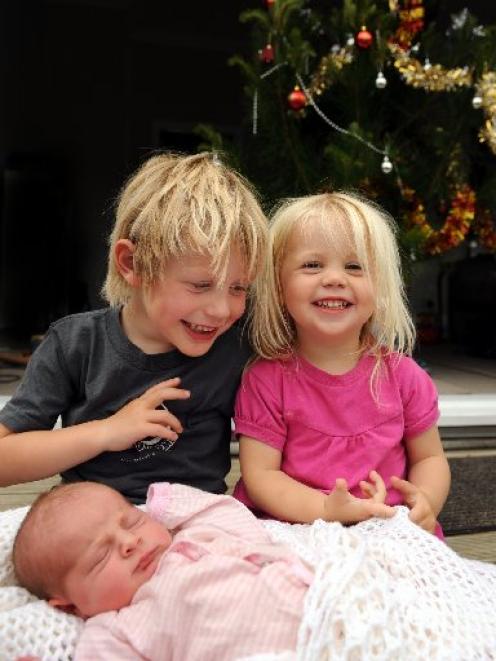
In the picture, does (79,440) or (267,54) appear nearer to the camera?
(79,440)

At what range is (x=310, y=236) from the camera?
1.10 m

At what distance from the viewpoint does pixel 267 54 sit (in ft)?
6.48

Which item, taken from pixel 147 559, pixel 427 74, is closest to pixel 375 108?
pixel 427 74

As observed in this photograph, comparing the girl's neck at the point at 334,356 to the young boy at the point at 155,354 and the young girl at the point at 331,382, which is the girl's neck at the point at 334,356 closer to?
the young girl at the point at 331,382

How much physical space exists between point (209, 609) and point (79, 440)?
370mm

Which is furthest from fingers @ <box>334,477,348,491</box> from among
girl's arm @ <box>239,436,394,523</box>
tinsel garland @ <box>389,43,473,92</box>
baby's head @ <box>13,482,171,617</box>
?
tinsel garland @ <box>389,43,473,92</box>

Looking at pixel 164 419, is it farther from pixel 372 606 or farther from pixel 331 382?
pixel 372 606

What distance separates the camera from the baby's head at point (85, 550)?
2.74 feet

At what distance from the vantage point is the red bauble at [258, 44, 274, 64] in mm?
1969

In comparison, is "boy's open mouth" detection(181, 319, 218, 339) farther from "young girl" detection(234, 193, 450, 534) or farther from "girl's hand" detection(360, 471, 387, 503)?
"girl's hand" detection(360, 471, 387, 503)

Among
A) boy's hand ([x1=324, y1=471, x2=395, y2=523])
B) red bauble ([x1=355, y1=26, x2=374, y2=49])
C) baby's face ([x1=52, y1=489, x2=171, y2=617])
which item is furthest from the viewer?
red bauble ([x1=355, y1=26, x2=374, y2=49])

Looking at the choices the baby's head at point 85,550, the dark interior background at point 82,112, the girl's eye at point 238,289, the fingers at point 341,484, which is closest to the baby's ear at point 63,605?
the baby's head at point 85,550

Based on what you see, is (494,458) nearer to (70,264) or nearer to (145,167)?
(145,167)

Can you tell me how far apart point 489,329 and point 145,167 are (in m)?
2.73
